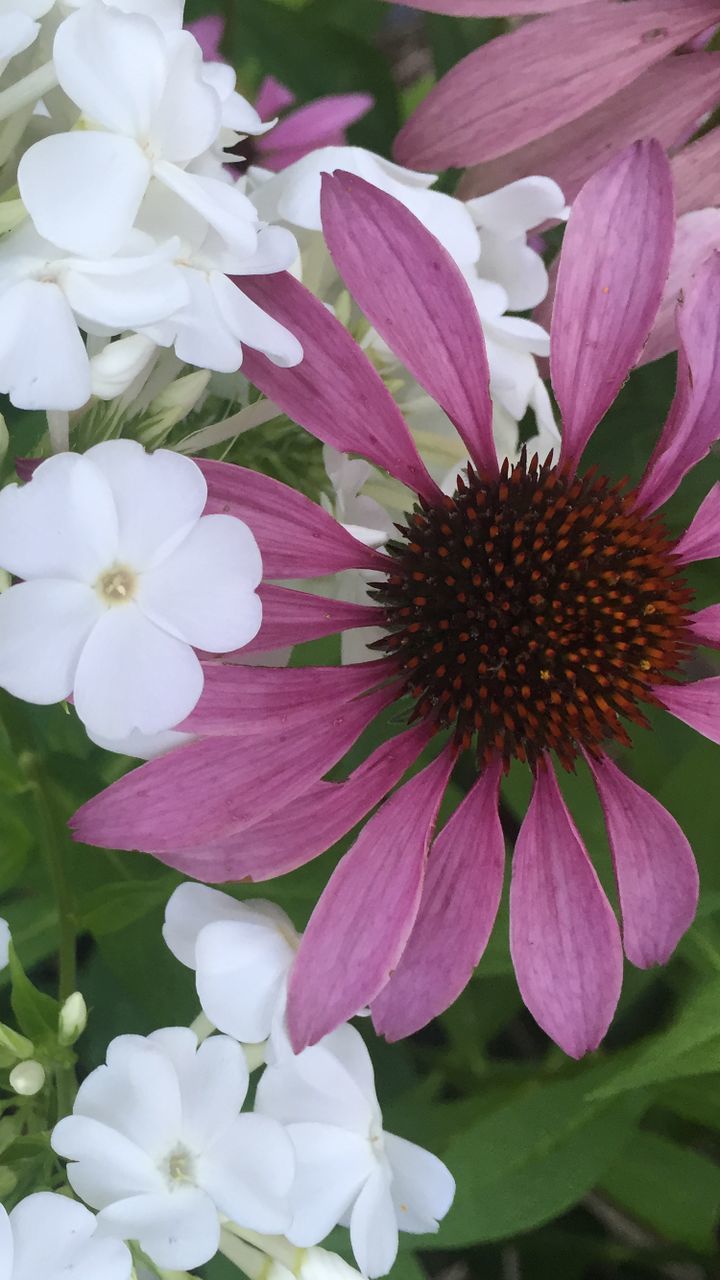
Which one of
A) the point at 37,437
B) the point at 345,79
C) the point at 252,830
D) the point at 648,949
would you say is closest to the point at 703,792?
the point at 648,949

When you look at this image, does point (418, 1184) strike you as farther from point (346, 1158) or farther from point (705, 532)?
point (705, 532)

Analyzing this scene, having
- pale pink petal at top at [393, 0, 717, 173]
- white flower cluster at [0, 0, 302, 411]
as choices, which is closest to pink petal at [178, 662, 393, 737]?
white flower cluster at [0, 0, 302, 411]

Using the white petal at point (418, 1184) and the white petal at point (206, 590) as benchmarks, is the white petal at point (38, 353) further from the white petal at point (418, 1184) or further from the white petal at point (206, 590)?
the white petal at point (418, 1184)

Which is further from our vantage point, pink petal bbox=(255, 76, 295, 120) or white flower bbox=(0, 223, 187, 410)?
pink petal bbox=(255, 76, 295, 120)

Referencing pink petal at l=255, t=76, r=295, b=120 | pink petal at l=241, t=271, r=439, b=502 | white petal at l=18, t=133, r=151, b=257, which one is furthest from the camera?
pink petal at l=255, t=76, r=295, b=120

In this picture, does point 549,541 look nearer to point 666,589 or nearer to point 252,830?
point 666,589

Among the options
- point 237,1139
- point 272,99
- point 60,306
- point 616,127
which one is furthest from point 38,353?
point 272,99

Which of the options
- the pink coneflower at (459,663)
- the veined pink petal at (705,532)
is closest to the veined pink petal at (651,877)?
the pink coneflower at (459,663)

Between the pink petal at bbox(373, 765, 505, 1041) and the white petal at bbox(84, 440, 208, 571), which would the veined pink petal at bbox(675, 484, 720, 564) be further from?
the white petal at bbox(84, 440, 208, 571)
